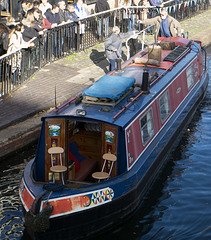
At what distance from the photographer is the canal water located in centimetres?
926

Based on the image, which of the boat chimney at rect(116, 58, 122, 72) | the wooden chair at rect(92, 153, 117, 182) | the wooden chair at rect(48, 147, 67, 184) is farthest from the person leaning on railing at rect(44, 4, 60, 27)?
the wooden chair at rect(92, 153, 117, 182)

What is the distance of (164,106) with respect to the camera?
11.6m

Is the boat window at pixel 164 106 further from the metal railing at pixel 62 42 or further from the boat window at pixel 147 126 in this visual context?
the metal railing at pixel 62 42

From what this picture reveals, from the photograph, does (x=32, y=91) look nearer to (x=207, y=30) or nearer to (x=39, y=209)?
(x=39, y=209)

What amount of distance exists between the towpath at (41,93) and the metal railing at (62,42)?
0.93ft

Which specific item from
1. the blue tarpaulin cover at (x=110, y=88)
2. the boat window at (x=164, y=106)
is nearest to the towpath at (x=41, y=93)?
the blue tarpaulin cover at (x=110, y=88)

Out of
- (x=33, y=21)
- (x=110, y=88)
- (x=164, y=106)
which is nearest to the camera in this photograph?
(x=110, y=88)

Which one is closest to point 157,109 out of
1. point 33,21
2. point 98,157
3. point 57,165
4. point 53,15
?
point 98,157

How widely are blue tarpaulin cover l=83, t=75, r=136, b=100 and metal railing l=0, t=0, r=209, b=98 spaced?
493cm

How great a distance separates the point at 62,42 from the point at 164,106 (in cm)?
793

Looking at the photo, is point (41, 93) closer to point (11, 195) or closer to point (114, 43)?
point (114, 43)

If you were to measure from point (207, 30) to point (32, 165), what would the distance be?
18.0 meters

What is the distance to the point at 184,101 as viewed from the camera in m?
13.4

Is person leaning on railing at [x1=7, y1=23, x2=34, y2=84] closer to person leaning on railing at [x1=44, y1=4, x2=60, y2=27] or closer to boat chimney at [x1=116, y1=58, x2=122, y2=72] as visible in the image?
person leaning on railing at [x1=44, y1=4, x2=60, y2=27]
